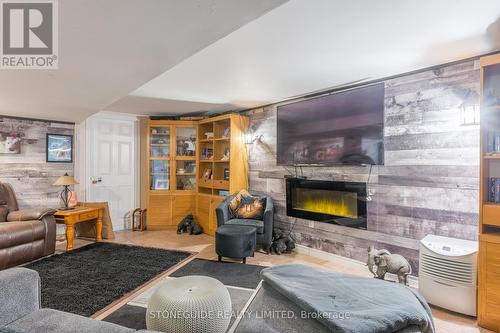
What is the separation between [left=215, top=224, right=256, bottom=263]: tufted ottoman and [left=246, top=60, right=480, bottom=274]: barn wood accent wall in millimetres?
1171

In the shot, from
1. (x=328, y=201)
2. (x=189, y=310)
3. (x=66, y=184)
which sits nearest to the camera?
(x=189, y=310)

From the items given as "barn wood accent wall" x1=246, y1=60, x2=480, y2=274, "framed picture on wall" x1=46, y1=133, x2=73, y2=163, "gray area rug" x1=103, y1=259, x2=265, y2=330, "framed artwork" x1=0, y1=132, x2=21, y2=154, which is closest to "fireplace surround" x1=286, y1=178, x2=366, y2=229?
"barn wood accent wall" x1=246, y1=60, x2=480, y2=274

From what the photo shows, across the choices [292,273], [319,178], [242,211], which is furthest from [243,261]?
[292,273]

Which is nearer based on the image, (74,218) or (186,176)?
(74,218)

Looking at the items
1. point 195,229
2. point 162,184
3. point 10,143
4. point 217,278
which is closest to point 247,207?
point 217,278

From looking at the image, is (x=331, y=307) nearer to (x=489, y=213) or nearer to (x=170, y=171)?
(x=489, y=213)

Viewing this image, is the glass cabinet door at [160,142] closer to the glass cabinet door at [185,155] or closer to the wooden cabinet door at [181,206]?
the glass cabinet door at [185,155]

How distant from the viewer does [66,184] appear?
4281 mm

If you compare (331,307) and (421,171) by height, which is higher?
(421,171)

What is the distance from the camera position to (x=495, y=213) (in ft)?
7.26

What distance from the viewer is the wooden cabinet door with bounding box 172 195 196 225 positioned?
5.48 metres

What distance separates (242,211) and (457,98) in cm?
291

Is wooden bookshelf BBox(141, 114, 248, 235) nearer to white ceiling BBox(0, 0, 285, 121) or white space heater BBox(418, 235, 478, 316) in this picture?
white ceiling BBox(0, 0, 285, 121)

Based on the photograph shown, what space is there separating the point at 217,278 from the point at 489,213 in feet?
8.47
